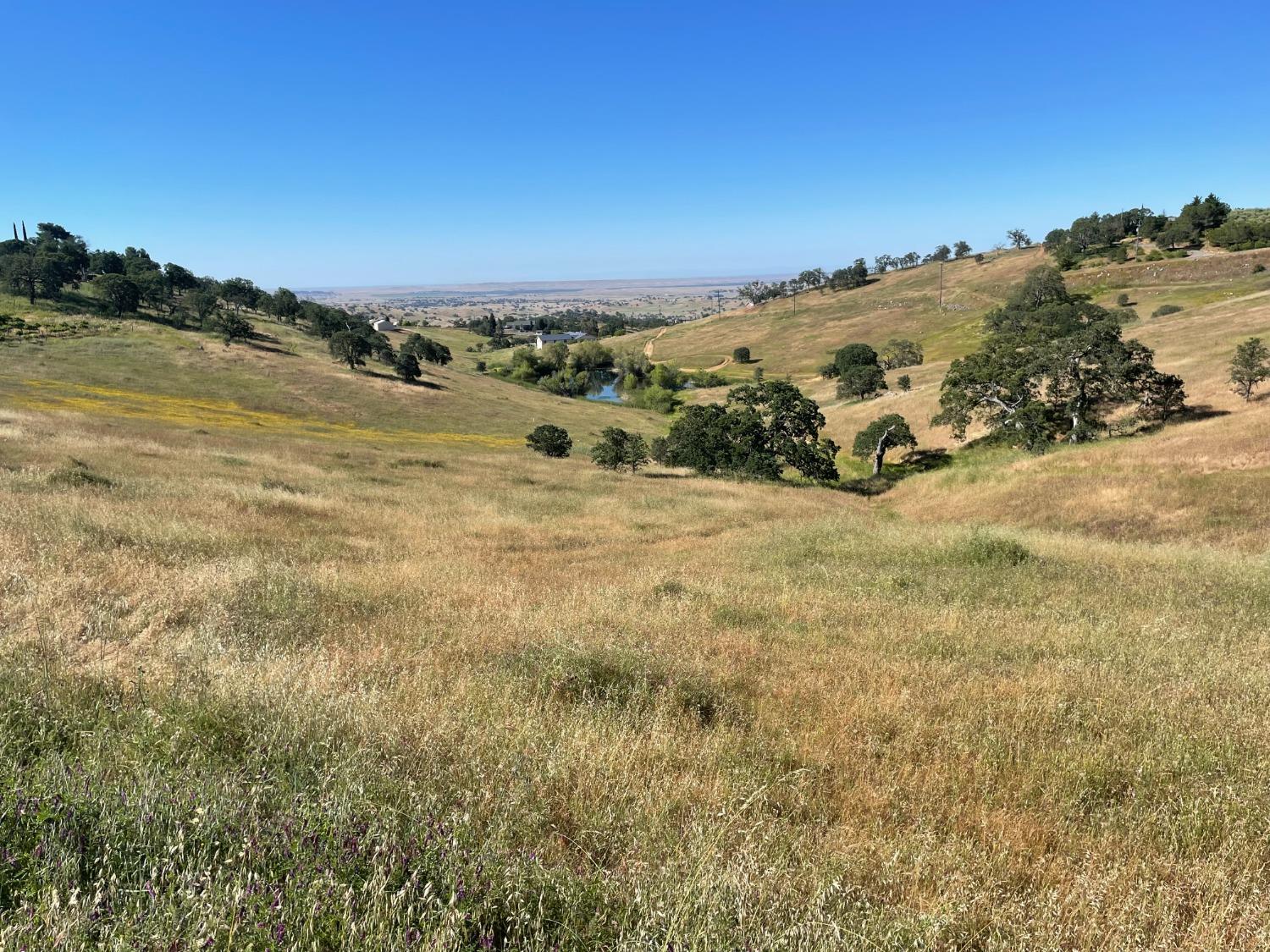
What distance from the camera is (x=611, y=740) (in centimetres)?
460

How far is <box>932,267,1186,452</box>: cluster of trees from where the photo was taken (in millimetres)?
36156

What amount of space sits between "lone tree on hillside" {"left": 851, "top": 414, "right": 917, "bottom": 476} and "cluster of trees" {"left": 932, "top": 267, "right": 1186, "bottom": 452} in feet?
9.94

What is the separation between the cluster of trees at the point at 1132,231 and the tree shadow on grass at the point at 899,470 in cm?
9918

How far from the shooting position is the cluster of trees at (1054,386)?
36.2 meters

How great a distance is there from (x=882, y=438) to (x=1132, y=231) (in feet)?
436

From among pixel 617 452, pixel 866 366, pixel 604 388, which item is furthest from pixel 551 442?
pixel 604 388

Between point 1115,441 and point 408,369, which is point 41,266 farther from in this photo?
point 1115,441

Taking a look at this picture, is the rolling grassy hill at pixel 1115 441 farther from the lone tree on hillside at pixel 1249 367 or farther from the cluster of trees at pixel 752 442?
the cluster of trees at pixel 752 442

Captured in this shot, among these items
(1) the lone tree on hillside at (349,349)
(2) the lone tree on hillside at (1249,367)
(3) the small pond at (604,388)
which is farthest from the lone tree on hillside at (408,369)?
(2) the lone tree on hillside at (1249,367)

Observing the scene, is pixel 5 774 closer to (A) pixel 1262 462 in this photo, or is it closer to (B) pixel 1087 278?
(A) pixel 1262 462

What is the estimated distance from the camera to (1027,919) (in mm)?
3137

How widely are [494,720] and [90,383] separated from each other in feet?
239

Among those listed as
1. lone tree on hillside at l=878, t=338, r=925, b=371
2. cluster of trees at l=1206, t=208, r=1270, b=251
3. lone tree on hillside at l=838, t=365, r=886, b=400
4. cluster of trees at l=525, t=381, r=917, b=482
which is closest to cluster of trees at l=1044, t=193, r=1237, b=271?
cluster of trees at l=1206, t=208, r=1270, b=251

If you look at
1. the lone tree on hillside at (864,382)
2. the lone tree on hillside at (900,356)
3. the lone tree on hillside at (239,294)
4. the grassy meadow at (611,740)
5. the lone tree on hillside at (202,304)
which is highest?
the lone tree on hillside at (239,294)
